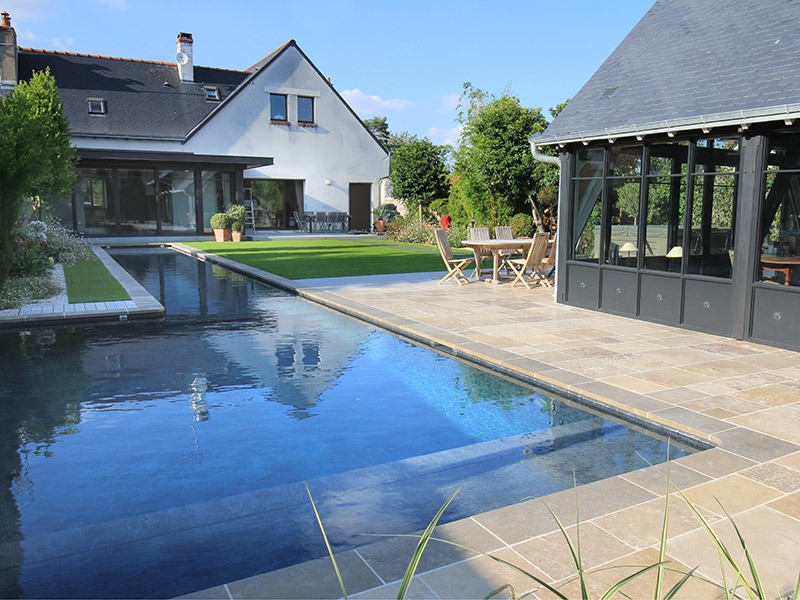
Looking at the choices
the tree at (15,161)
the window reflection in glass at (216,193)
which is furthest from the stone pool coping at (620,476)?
the window reflection in glass at (216,193)

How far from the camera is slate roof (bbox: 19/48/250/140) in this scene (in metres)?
25.5

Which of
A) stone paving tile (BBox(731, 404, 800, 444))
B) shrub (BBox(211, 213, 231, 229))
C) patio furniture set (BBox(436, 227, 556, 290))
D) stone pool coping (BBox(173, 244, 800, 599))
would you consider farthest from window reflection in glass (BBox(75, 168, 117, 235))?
stone paving tile (BBox(731, 404, 800, 444))

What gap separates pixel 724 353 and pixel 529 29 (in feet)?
34.4

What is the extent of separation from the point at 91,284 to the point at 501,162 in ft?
37.6

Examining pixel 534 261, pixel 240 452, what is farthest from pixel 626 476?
pixel 534 261

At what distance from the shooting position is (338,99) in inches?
1187

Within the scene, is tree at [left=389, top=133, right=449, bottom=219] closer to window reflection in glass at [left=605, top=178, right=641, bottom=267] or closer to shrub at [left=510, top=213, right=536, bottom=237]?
shrub at [left=510, top=213, right=536, bottom=237]

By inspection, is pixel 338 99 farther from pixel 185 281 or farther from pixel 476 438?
pixel 476 438

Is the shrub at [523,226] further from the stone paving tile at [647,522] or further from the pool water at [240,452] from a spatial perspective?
the stone paving tile at [647,522]

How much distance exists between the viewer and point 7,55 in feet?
79.4

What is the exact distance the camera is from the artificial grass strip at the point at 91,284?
10078mm

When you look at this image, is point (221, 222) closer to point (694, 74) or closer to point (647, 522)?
point (694, 74)

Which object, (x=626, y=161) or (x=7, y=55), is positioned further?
(x=7, y=55)

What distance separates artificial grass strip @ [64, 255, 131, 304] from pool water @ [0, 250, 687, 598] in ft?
8.09
